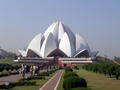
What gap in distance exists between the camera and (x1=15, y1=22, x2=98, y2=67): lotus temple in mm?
54875

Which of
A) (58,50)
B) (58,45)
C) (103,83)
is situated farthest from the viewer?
(58,45)

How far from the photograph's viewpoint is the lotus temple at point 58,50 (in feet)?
180

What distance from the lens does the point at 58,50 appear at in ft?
189

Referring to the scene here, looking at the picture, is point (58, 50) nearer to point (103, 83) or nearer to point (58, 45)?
point (58, 45)

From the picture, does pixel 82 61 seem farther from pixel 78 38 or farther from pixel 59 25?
pixel 59 25

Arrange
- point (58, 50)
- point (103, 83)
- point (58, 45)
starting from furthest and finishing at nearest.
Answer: point (58, 45)
point (58, 50)
point (103, 83)

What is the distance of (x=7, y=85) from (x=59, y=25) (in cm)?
5208

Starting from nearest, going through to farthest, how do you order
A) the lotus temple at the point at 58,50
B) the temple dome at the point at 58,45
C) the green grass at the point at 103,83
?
the green grass at the point at 103,83 → the lotus temple at the point at 58,50 → the temple dome at the point at 58,45

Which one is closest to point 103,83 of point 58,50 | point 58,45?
point 58,50

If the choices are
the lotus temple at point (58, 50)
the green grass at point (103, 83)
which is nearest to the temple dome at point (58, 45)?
the lotus temple at point (58, 50)

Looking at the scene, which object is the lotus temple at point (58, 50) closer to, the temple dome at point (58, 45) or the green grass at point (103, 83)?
the temple dome at point (58, 45)

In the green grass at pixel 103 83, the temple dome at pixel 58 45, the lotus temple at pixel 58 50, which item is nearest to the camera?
the green grass at pixel 103 83

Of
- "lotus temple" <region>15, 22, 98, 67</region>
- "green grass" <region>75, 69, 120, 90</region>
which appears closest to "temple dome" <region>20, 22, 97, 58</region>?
"lotus temple" <region>15, 22, 98, 67</region>

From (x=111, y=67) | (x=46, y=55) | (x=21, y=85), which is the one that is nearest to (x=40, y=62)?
(x=46, y=55)
